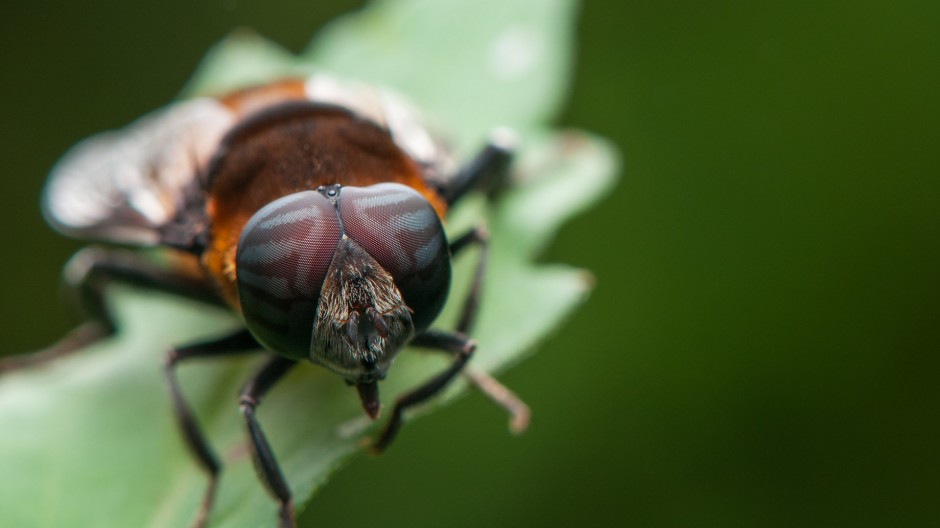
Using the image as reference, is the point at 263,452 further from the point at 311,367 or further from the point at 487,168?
the point at 487,168

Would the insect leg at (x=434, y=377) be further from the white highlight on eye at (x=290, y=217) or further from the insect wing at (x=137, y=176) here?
the insect wing at (x=137, y=176)

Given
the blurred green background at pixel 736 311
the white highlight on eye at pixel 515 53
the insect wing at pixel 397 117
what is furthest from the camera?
the blurred green background at pixel 736 311

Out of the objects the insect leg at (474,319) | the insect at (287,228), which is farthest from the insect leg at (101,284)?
the insect leg at (474,319)

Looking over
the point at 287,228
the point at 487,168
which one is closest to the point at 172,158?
the point at 487,168

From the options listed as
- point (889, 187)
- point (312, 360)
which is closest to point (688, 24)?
point (889, 187)

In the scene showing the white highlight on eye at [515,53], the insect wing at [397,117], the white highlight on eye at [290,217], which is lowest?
the insect wing at [397,117]

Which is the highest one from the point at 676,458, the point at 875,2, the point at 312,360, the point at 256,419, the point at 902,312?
the point at 875,2

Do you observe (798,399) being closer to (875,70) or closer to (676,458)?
(676,458)
